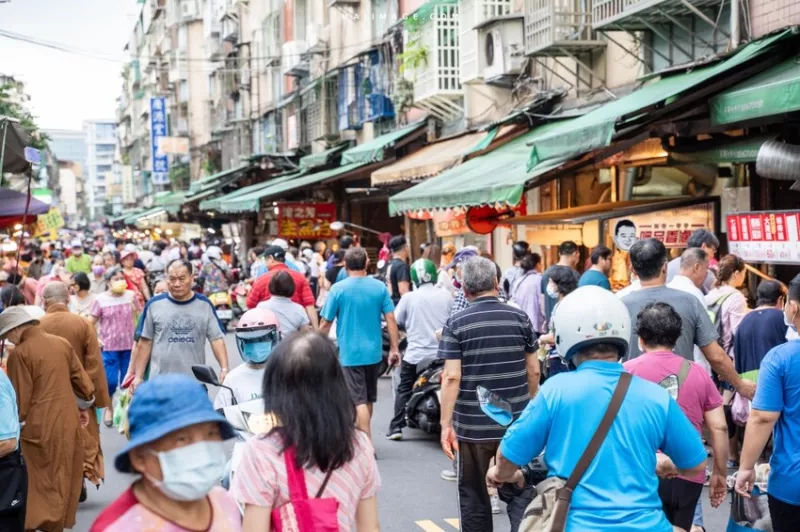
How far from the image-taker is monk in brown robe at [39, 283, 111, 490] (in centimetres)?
831

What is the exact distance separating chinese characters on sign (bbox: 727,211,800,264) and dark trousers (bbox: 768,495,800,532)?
180 inches

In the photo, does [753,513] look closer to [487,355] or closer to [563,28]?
→ [487,355]

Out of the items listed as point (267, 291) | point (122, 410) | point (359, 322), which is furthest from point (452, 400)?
point (267, 291)

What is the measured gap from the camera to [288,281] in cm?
938

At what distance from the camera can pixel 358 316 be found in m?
9.73

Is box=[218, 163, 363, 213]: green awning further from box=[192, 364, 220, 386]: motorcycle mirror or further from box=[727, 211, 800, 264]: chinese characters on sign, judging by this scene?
box=[192, 364, 220, 386]: motorcycle mirror

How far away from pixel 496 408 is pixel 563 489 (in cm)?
244

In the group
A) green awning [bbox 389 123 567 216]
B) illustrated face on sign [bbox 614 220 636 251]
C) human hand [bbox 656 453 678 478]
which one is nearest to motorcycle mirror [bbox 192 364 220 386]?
human hand [bbox 656 453 678 478]

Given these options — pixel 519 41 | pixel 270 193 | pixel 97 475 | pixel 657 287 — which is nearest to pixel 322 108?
pixel 270 193

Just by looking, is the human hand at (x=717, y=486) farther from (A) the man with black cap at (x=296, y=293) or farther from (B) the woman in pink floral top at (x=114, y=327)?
(B) the woman in pink floral top at (x=114, y=327)

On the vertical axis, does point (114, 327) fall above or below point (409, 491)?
above

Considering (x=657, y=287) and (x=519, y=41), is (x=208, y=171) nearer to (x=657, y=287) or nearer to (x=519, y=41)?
(x=519, y=41)

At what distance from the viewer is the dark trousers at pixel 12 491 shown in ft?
19.0

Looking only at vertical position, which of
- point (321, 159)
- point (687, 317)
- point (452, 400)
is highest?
point (321, 159)
